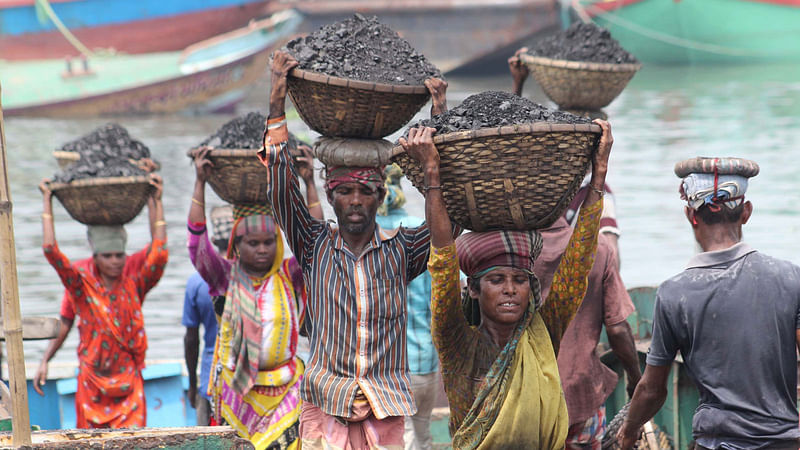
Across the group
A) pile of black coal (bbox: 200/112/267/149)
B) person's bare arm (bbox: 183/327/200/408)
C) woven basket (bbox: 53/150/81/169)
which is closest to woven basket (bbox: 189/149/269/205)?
pile of black coal (bbox: 200/112/267/149)

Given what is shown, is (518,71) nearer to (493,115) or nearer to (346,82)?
(346,82)

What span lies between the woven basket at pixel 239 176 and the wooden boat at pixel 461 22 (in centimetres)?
2283

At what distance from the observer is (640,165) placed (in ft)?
53.1

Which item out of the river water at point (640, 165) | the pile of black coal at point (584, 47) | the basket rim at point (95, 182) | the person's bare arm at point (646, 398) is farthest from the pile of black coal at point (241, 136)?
the river water at point (640, 165)

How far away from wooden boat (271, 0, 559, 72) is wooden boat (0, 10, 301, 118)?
234 cm

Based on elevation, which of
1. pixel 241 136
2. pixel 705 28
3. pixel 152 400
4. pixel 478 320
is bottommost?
pixel 152 400

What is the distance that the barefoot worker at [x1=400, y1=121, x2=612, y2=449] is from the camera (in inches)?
129

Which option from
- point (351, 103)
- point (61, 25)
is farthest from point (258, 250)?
point (61, 25)

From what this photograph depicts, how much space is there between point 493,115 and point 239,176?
5.51 feet

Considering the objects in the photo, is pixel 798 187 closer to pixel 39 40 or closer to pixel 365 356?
pixel 365 356

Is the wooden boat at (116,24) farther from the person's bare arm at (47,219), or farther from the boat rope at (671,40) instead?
the person's bare arm at (47,219)

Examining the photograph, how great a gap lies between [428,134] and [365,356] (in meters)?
0.88

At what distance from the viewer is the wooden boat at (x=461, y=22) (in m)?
27.3

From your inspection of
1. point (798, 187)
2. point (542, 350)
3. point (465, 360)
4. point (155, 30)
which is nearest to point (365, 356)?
point (465, 360)
